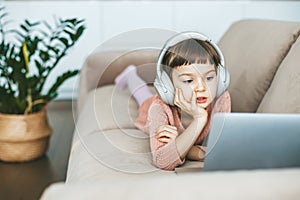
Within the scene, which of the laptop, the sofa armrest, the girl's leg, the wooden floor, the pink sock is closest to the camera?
the laptop

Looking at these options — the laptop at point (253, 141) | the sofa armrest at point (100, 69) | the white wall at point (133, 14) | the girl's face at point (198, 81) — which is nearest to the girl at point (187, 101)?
the girl's face at point (198, 81)

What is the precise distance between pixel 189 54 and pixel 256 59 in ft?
1.88

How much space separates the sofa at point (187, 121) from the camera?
0.86m

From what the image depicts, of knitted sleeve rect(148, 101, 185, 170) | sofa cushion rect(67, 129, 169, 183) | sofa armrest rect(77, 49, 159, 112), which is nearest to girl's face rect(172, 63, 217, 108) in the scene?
knitted sleeve rect(148, 101, 185, 170)

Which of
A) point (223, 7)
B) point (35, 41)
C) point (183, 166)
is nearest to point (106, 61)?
point (35, 41)

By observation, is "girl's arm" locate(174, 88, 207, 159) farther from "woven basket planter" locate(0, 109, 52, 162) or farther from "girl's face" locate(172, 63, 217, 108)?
"woven basket planter" locate(0, 109, 52, 162)

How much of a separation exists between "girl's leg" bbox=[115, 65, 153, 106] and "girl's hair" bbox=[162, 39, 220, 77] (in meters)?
0.47

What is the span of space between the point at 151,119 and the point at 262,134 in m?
0.41

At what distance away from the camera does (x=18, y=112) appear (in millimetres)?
2406

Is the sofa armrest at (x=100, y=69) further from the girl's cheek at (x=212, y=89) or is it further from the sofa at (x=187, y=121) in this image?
the girl's cheek at (x=212, y=89)

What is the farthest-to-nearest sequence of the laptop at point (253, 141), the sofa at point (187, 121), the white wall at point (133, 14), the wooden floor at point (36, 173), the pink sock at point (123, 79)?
the white wall at point (133, 14) < the pink sock at point (123, 79) < the wooden floor at point (36, 173) < the laptop at point (253, 141) < the sofa at point (187, 121)

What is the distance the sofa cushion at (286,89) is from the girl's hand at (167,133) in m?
0.34

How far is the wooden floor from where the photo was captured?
6.99ft

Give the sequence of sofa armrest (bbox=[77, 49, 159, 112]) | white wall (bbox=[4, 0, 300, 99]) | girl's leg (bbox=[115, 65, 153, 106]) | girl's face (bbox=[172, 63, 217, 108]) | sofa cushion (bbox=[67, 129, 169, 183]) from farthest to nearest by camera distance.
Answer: white wall (bbox=[4, 0, 300, 99]) < sofa armrest (bbox=[77, 49, 159, 112]) < girl's leg (bbox=[115, 65, 153, 106]) < sofa cushion (bbox=[67, 129, 169, 183]) < girl's face (bbox=[172, 63, 217, 108])
